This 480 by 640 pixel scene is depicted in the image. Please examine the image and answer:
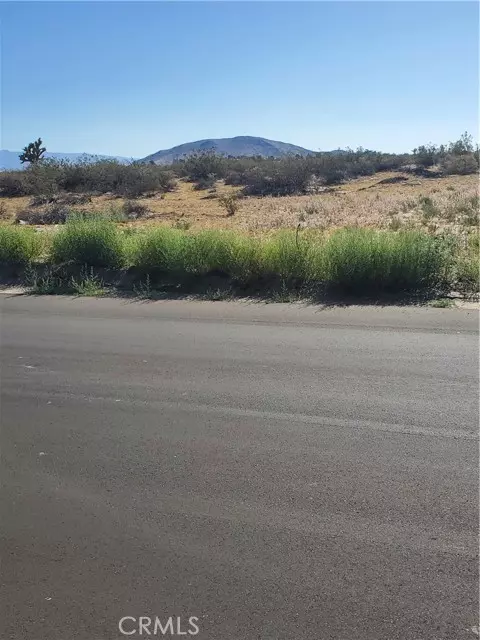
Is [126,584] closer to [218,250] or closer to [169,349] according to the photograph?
[169,349]

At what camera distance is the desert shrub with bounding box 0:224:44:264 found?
14086 millimetres

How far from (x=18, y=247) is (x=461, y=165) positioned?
31360 mm

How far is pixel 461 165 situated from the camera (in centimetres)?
3831

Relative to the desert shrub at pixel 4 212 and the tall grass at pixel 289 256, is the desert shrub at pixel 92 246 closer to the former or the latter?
the tall grass at pixel 289 256

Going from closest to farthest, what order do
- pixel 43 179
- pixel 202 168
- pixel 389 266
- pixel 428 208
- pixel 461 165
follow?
pixel 389 266, pixel 428 208, pixel 43 179, pixel 461 165, pixel 202 168

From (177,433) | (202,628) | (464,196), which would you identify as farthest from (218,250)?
(464,196)

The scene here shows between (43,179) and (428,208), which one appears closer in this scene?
(428,208)

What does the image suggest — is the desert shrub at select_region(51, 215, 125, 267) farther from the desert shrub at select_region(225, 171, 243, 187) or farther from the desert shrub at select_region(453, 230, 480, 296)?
the desert shrub at select_region(225, 171, 243, 187)

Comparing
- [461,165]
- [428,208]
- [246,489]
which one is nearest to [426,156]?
[461,165]

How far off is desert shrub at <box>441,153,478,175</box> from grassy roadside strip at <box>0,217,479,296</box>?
1093 inches

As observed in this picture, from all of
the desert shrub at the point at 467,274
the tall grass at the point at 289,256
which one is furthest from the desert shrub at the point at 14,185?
the desert shrub at the point at 467,274

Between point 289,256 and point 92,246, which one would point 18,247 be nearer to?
point 92,246

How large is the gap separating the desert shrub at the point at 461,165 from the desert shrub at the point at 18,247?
30255mm

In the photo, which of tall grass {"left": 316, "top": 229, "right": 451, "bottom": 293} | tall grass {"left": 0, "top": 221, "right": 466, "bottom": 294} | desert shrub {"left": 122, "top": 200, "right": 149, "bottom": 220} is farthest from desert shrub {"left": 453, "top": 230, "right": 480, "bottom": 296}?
desert shrub {"left": 122, "top": 200, "right": 149, "bottom": 220}
